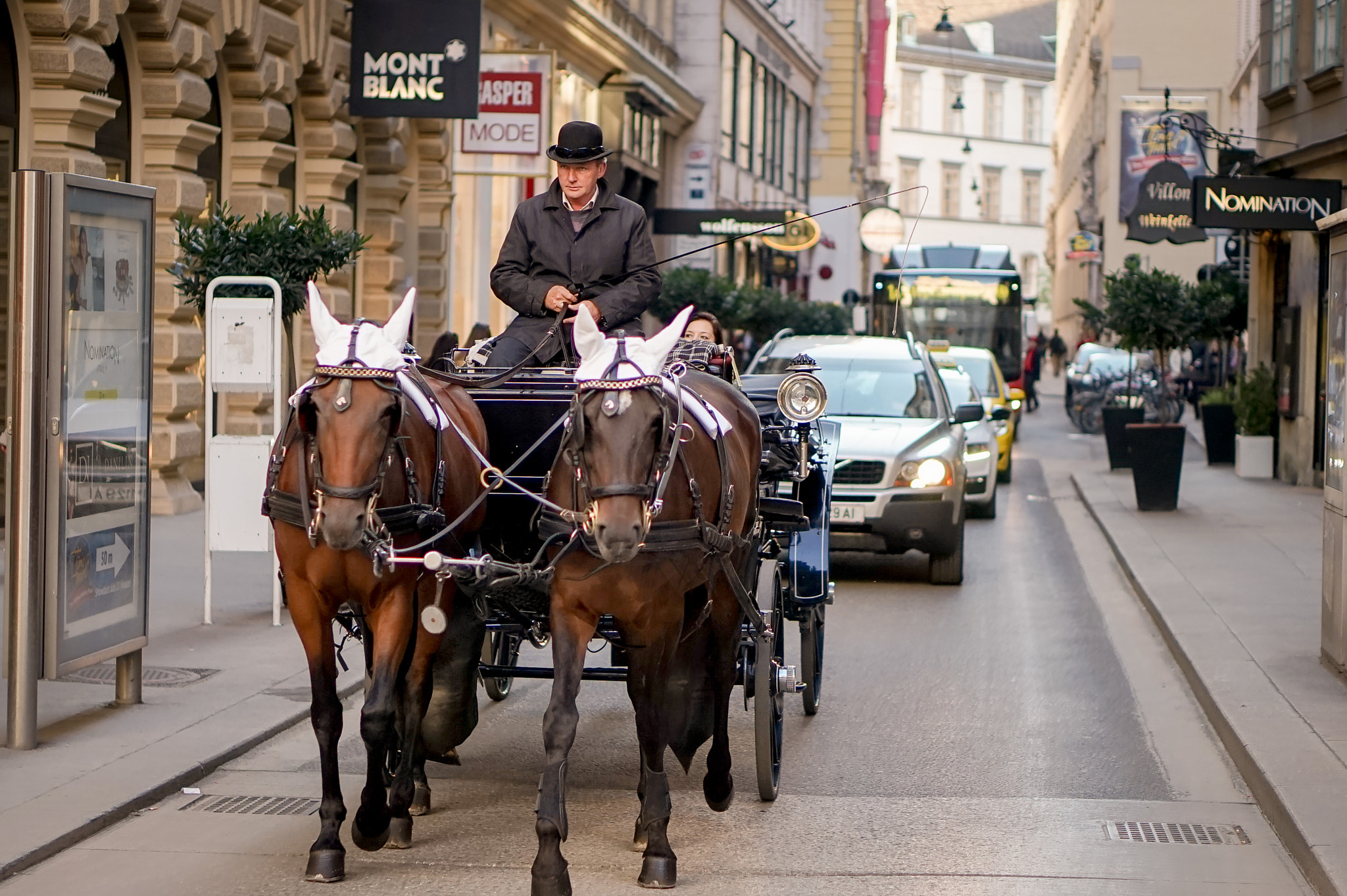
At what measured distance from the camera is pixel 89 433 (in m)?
7.81

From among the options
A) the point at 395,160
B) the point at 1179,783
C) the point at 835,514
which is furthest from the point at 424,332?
the point at 1179,783

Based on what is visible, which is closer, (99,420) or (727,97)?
(99,420)

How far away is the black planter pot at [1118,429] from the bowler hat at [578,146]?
17933mm

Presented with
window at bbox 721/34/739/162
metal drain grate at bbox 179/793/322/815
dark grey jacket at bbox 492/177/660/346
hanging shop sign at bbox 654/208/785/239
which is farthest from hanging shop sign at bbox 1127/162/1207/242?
window at bbox 721/34/739/162

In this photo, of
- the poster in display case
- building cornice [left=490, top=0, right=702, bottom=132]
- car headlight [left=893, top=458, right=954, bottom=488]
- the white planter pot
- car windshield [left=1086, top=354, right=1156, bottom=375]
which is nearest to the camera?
the poster in display case

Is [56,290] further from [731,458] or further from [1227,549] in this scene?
[1227,549]

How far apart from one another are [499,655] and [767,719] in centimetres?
185

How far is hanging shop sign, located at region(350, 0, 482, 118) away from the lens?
59.8 feet

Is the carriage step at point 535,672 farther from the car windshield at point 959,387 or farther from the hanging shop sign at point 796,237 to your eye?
the hanging shop sign at point 796,237

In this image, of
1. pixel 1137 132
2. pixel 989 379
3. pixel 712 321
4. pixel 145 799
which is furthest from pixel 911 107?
pixel 145 799

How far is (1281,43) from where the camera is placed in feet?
75.7

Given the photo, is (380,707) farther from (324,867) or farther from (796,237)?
(796,237)

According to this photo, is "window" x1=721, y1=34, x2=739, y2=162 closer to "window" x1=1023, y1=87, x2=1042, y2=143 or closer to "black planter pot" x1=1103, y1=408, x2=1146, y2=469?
"black planter pot" x1=1103, y1=408, x2=1146, y2=469

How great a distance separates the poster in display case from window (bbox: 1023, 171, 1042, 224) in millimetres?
116471
